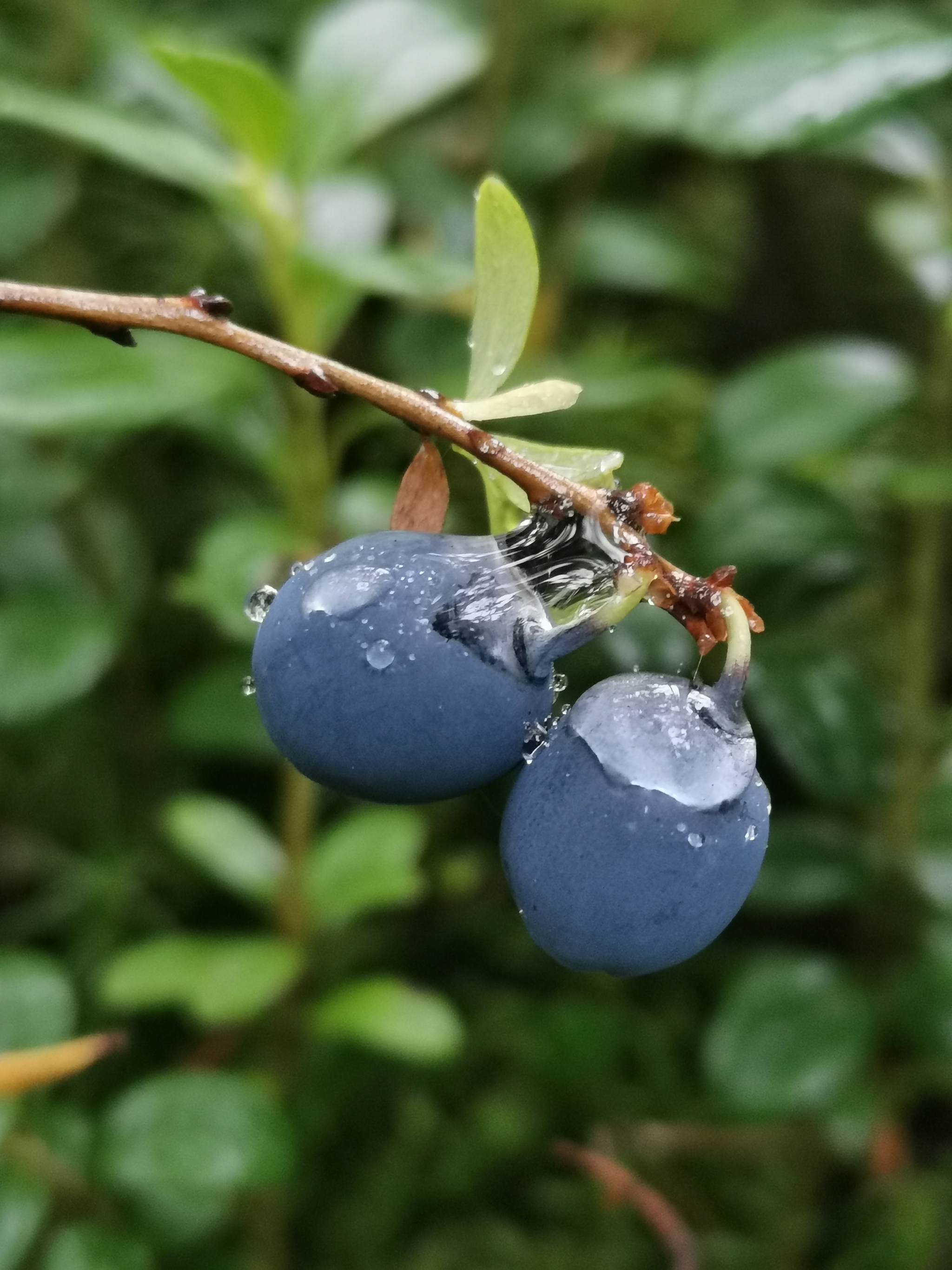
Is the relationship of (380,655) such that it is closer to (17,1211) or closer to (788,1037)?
(17,1211)

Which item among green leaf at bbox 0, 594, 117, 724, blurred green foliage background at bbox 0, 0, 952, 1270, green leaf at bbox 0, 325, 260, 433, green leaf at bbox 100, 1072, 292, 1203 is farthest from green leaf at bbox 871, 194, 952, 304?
green leaf at bbox 100, 1072, 292, 1203

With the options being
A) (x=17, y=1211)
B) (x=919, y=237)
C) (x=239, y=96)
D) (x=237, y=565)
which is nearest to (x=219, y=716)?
(x=237, y=565)

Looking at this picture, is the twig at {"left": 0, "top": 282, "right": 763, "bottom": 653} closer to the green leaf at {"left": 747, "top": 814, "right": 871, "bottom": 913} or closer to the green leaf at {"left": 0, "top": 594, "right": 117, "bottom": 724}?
the green leaf at {"left": 0, "top": 594, "right": 117, "bottom": 724}

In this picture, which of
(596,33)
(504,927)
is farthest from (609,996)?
(596,33)

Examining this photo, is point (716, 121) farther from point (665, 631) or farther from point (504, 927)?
point (504, 927)

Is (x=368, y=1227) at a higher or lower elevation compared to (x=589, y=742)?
lower
